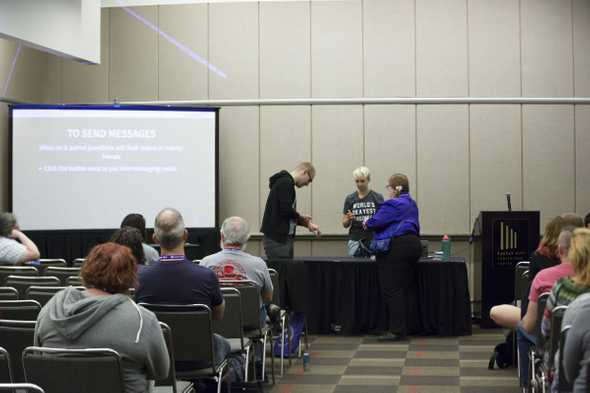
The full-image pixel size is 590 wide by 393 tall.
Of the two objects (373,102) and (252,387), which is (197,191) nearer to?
(373,102)

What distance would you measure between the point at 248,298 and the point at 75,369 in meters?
2.37

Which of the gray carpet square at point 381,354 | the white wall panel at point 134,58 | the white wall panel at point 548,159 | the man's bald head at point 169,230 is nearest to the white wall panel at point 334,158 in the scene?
the white wall panel at point 548,159

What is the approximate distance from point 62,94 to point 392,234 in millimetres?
5249

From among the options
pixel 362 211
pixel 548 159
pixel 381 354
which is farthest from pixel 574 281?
pixel 548 159

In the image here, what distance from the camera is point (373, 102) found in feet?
35.5

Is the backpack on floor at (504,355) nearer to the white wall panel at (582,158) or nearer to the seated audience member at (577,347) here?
the seated audience member at (577,347)

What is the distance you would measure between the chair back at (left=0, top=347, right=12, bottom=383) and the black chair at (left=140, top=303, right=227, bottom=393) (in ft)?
4.42

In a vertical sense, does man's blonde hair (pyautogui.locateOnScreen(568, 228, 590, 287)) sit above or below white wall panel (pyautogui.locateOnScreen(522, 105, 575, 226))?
below

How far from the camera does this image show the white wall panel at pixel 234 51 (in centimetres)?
1106

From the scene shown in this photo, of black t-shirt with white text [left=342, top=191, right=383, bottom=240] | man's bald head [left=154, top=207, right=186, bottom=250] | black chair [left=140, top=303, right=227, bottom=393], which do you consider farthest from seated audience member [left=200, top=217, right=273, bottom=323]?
black t-shirt with white text [left=342, top=191, right=383, bottom=240]

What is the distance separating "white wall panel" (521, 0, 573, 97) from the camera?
1065cm

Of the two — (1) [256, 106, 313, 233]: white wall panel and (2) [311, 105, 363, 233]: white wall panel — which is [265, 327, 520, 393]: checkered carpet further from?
(1) [256, 106, 313, 233]: white wall panel

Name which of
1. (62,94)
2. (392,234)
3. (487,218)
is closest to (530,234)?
(487,218)

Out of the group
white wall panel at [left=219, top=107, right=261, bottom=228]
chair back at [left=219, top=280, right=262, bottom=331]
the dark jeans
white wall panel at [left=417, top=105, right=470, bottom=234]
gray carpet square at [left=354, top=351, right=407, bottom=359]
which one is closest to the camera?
chair back at [left=219, top=280, right=262, bottom=331]
